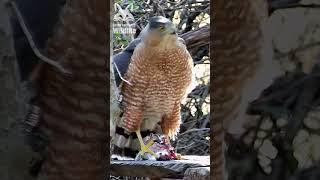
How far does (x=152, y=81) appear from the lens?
8.30 ft

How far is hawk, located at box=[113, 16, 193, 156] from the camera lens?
244cm

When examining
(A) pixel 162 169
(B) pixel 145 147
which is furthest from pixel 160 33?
(A) pixel 162 169

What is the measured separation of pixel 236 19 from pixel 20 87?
1.23 ft

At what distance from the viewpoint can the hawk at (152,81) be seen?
2.44 m

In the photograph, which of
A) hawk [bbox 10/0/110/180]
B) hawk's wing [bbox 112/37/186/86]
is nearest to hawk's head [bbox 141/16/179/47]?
hawk's wing [bbox 112/37/186/86]

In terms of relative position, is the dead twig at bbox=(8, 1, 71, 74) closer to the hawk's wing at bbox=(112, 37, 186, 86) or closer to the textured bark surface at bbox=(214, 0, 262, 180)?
the textured bark surface at bbox=(214, 0, 262, 180)

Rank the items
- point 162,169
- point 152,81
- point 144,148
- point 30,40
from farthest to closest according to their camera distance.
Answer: point 152,81, point 144,148, point 162,169, point 30,40

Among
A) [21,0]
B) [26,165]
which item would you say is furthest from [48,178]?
[21,0]

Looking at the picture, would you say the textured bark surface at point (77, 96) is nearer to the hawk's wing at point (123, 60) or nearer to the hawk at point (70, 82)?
the hawk at point (70, 82)

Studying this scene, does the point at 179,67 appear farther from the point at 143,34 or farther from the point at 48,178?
the point at 48,178

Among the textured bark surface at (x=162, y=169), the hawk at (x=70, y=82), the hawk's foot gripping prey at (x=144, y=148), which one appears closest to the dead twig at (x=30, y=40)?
the hawk at (x=70, y=82)

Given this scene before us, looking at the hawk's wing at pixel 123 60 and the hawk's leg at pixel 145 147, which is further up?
the hawk's wing at pixel 123 60

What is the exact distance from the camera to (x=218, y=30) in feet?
3.69

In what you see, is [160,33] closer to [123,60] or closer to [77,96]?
[123,60]
